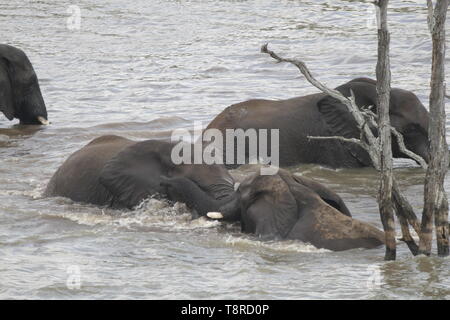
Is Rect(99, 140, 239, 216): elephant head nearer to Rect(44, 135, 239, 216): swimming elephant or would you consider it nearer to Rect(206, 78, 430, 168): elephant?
Rect(44, 135, 239, 216): swimming elephant

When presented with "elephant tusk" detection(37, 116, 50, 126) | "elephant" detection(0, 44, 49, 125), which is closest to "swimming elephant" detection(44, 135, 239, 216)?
"elephant tusk" detection(37, 116, 50, 126)

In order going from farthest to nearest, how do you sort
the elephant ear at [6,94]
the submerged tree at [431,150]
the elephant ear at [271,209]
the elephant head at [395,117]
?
the elephant ear at [6,94] < the elephant head at [395,117] < the elephant ear at [271,209] < the submerged tree at [431,150]

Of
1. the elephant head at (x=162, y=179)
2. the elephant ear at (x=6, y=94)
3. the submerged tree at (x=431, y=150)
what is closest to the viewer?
the submerged tree at (x=431, y=150)

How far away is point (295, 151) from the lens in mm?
11898

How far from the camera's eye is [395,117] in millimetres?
11633

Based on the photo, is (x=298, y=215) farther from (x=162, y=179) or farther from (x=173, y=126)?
(x=173, y=126)

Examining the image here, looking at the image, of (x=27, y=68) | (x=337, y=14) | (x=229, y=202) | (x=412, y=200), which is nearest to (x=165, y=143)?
(x=229, y=202)

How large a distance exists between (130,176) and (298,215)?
169 centimetres

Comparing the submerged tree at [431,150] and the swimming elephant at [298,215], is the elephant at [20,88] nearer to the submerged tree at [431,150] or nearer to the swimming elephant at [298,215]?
the swimming elephant at [298,215]

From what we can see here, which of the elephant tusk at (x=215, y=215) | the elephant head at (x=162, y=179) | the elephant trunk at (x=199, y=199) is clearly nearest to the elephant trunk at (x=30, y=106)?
the elephant head at (x=162, y=179)

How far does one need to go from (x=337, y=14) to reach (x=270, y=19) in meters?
1.48

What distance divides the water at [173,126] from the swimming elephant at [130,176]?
13 cm

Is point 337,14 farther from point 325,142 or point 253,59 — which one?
point 325,142

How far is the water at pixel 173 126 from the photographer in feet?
25.2
